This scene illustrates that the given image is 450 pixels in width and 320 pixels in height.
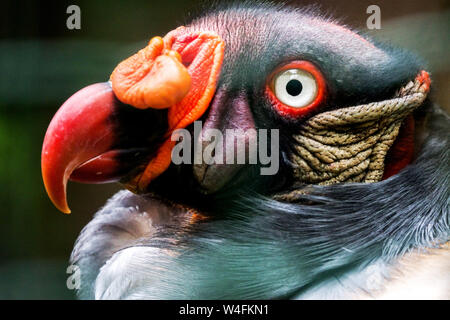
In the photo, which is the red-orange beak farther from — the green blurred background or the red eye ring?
the green blurred background

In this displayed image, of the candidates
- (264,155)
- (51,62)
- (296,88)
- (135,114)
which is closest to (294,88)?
(296,88)

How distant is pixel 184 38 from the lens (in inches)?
62.8

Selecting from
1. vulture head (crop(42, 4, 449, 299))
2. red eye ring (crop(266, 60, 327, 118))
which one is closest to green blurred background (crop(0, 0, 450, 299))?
vulture head (crop(42, 4, 449, 299))

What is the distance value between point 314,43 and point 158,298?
0.78 metres

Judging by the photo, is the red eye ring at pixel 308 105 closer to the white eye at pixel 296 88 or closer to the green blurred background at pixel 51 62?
the white eye at pixel 296 88

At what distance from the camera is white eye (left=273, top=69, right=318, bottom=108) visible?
4.94ft

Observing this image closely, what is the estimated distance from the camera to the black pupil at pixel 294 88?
1.51 metres

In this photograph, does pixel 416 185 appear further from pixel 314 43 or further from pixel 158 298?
pixel 158 298

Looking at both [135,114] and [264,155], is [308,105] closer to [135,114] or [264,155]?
[264,155]

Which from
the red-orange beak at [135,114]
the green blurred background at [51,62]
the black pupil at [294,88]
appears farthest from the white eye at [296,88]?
the green blurred background at [51,62]

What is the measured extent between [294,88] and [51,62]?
3.01 feet

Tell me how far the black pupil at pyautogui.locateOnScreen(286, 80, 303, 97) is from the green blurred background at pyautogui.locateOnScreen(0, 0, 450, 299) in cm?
31

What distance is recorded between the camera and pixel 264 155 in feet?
5.04
